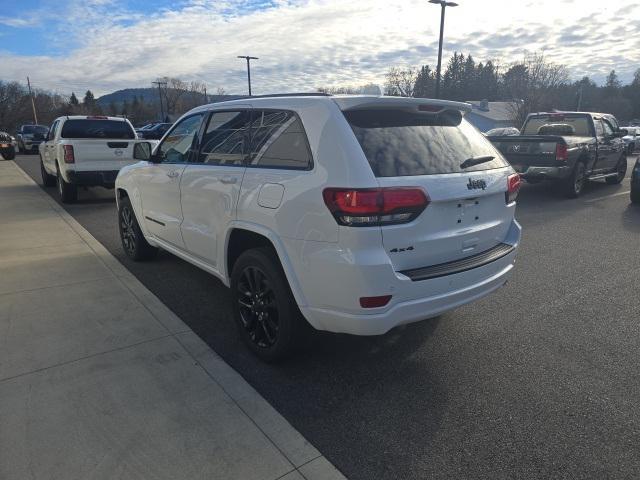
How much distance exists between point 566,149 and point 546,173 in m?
0.63

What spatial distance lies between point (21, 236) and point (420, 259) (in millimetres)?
6700

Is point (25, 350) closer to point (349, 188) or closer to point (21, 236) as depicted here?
point (349, 188)

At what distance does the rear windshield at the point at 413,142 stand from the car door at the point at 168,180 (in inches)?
75.8

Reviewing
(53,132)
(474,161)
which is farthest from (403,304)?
(53,132)

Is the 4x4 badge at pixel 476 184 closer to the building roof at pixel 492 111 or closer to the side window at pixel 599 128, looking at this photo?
the side window at pixel 599 128

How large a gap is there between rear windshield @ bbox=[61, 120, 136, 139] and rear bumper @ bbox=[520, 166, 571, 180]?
29.4ft

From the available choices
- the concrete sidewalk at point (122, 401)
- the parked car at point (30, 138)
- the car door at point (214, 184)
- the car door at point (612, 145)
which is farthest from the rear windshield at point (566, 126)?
the parked car at point (30, 138)

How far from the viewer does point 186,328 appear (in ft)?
12.6

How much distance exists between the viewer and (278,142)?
10.2 feet

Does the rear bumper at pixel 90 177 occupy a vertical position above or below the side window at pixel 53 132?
below

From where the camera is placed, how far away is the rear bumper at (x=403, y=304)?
2.62 m

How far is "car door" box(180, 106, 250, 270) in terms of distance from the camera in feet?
11.3

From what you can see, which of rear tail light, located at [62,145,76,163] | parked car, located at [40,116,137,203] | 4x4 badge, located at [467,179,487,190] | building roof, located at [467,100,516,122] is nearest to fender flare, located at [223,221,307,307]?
4x4 badge, located at [467,179,487,190]

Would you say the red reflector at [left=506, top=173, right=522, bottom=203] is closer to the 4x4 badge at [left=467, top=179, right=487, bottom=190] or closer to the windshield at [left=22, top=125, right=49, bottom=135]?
the 4x4 badge at [left=467, top=179, right=487, bottom=190]
